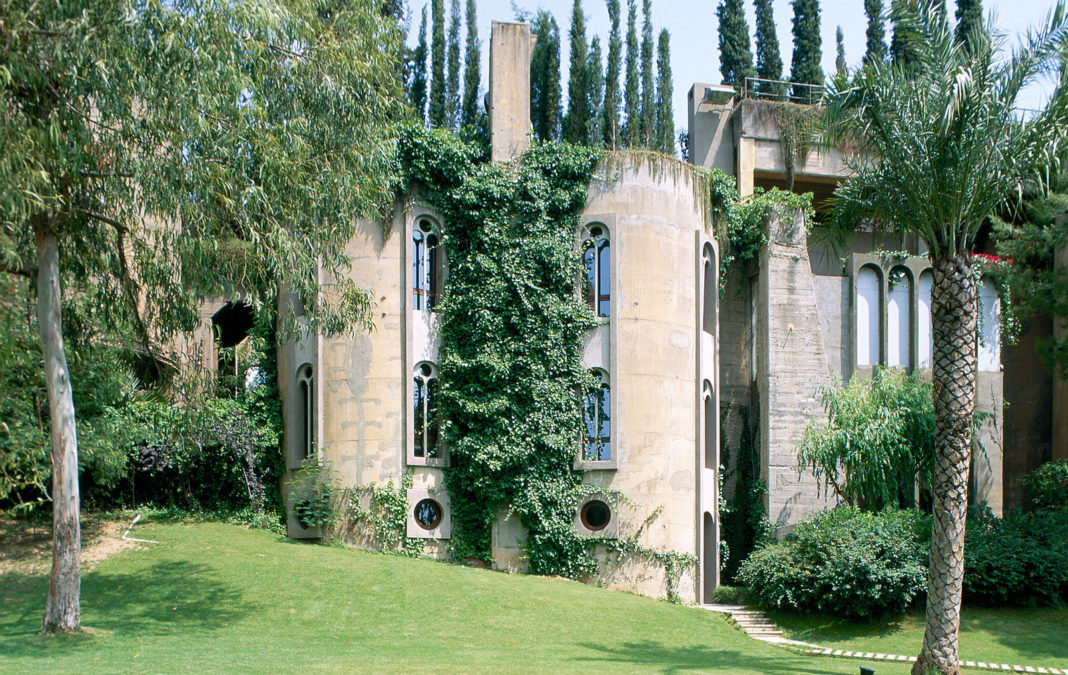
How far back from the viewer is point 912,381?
28.0 meters

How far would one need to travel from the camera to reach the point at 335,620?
62.2 feet

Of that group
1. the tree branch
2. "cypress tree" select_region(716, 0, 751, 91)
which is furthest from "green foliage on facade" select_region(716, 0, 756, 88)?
the tree branch

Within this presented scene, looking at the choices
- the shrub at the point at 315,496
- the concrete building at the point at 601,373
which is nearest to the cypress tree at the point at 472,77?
the concrete building at the point at 601,373

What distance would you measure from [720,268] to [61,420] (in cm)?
1864

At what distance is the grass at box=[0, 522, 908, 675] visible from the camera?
15.5 m

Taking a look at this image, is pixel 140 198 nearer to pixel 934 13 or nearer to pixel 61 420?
pixel 61 420

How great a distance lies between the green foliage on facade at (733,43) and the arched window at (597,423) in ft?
71.8

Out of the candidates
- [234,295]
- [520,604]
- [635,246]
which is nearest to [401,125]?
[635,246]

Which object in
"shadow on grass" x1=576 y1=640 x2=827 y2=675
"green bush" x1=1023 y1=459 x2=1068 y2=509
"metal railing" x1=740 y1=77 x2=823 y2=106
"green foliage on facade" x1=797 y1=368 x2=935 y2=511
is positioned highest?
"metal railing" x1=740 y1=77 x2=823 y2=106

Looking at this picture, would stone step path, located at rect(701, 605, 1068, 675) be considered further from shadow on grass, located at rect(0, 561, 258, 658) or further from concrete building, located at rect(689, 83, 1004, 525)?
shadow on grass, located at rect(0, 561, 258, 658)

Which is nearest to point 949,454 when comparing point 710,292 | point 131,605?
point 710,292

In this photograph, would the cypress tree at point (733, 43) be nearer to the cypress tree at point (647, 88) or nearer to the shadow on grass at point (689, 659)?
the cypress tree at point (647, 88)

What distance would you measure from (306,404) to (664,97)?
82.1 feet

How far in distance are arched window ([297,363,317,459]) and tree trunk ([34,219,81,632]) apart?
9.59 meters
